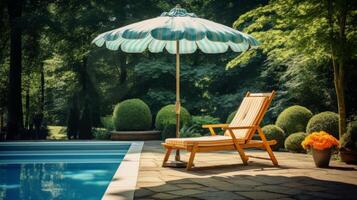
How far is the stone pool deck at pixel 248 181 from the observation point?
4270 millimetres

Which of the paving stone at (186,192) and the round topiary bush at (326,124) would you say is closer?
the paving stone at (186,192)

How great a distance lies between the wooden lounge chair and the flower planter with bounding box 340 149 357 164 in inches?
56.2

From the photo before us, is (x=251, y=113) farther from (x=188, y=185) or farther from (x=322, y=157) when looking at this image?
(x=188, y=185)

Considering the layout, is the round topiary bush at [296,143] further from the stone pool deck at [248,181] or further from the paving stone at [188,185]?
the paving stone at [188,185]

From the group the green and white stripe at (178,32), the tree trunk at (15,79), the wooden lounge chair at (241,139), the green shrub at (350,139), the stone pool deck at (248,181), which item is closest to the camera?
the stone pool deck at (248,181)

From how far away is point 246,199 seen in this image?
4043mm

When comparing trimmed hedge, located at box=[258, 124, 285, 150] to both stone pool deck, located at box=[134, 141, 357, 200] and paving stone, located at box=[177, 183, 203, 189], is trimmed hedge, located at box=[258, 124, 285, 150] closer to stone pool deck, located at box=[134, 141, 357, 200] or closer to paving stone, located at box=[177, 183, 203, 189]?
stone pool deck, located at box=[134, 141, 357, 200]

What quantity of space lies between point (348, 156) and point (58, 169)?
5.54m

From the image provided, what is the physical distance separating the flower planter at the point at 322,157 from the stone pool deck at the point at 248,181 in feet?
0.43

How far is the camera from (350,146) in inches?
273

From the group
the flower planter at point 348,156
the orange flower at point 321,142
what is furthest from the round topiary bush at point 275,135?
the orange flower at point 321,142

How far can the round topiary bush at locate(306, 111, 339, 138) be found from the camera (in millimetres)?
8883

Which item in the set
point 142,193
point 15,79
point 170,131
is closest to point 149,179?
point 142,193

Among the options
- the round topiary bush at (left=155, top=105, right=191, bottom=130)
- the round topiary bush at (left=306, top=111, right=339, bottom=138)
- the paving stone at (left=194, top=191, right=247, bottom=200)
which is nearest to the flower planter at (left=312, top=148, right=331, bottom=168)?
the round topiary bush at (left=306, top=111, right=339, bottom=138)
